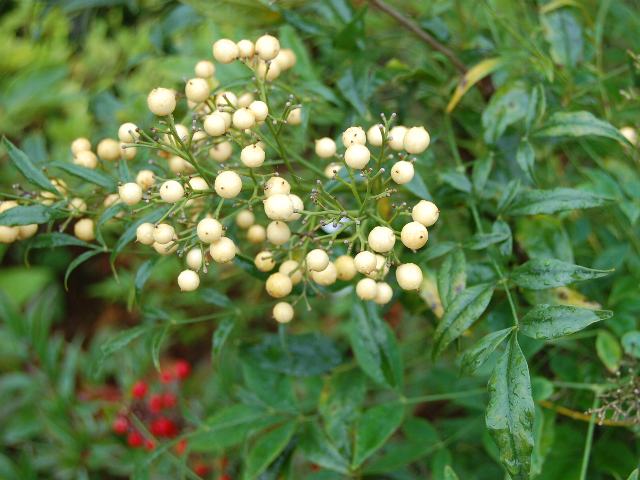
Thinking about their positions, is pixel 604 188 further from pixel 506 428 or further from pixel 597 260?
pixel 506 428

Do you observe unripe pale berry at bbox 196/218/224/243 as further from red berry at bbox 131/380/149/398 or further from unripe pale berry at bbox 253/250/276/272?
red berry at bbox 131/380/149/398

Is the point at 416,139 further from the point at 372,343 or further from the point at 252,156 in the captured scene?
the point at 372,343

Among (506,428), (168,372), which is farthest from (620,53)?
(168,372)

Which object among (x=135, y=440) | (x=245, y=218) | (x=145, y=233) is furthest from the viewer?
(x=135, y=440)

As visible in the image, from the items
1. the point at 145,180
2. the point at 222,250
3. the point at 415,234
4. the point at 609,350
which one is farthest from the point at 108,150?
the point at 609,350

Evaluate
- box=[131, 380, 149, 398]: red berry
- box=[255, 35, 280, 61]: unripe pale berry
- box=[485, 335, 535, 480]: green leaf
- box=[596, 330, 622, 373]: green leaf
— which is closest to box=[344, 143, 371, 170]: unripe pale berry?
box=[255, 35, 280, 61]: unripe pale berry

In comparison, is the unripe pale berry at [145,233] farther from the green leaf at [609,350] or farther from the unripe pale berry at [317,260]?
the green leaf at [609,350]

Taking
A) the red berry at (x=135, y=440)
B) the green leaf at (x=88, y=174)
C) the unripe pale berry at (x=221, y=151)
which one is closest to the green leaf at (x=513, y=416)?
the unripe pale berry at (x=221, y=151)
